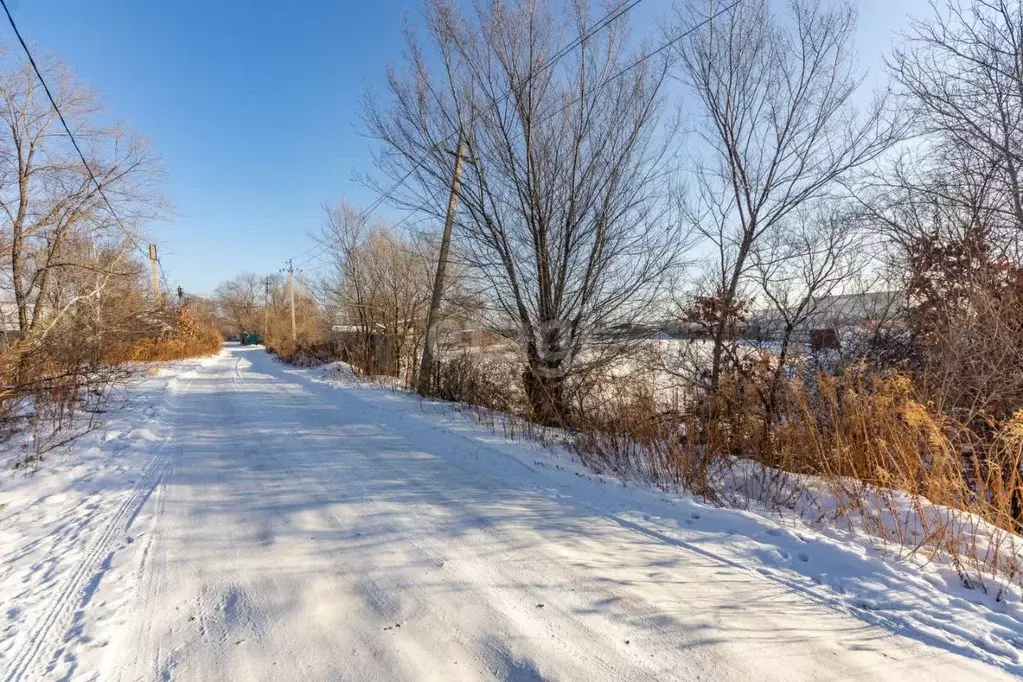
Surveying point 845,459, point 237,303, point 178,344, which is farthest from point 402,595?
point 237,303

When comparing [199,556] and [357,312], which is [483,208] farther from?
[357,312]

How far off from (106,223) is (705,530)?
15015 mm

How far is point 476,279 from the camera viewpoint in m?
8.69

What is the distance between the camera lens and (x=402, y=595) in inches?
105

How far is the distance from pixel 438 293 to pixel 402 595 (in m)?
8.32

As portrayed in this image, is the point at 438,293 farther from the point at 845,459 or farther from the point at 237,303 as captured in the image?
the point at 237,303

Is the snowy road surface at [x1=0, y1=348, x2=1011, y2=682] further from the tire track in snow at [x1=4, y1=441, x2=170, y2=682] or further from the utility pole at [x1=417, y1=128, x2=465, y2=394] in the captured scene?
the utility pole at [x1=417, y1=128, x2=465, y2=394]

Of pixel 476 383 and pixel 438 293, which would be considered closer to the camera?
pixel 476 383

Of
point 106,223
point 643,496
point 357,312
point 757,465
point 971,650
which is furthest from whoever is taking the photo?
point 357,312

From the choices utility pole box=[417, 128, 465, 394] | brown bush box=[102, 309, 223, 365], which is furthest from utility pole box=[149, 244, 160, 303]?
utility pole box=[417, 128, 465, 394]

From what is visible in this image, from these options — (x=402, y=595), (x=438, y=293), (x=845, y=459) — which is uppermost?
(x=438, y=293)

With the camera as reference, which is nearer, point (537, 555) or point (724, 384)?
point (537, 555)

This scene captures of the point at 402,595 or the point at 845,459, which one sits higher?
the point at 845,459

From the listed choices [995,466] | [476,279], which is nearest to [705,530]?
[995,466]
